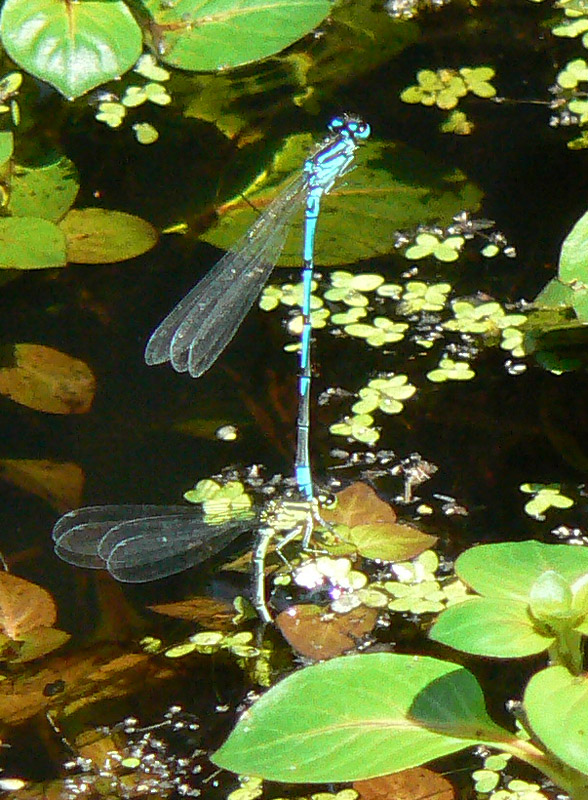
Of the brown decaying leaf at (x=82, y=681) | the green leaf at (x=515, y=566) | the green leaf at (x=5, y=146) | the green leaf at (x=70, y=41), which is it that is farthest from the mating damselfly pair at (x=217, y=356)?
the green leaf at (x=5, y=146)

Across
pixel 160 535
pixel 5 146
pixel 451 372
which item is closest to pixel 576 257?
pixel 451 372

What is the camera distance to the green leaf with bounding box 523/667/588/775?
4.85 feet

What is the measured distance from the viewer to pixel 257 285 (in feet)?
10.1

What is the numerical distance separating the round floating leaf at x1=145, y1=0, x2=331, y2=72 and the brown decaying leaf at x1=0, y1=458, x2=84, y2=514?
1821 mm

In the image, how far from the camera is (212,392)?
289 cm

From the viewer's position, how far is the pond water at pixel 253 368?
7.52ft

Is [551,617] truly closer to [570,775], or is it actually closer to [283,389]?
[570,775]

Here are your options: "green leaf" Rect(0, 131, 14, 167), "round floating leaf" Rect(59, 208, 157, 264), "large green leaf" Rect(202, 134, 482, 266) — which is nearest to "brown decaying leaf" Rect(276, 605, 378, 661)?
"large green leaf" Rect(202, 134, 482, 266)

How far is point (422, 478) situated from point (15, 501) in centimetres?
102

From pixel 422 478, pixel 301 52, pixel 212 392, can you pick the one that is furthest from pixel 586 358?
pixel 301 52

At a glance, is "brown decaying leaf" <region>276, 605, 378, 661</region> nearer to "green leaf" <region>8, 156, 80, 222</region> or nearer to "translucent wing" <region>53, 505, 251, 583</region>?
"translucent wing" <region>53, 505, 251, 583</region>

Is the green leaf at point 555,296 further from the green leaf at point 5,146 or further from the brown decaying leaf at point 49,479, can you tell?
the green leaf at point 5,146

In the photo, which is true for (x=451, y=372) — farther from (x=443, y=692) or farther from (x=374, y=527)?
(x=443, y=692)

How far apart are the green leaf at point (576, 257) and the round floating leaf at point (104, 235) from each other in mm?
1301
